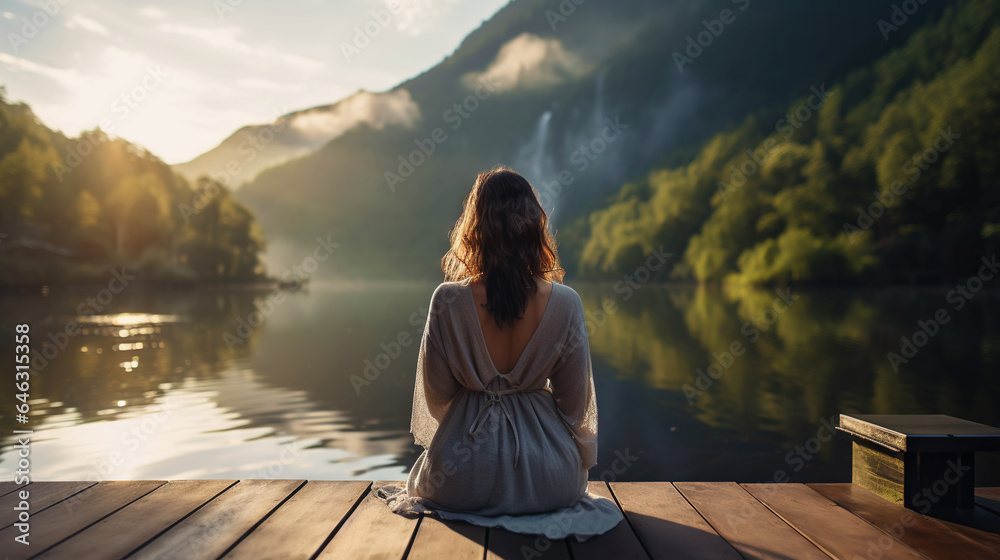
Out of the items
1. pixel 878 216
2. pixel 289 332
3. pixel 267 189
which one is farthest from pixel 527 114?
pixel 289 332

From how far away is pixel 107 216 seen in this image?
1882 inches

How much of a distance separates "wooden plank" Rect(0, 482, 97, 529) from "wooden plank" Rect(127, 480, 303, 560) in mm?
740

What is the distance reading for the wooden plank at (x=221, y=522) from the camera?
2408 millimetres

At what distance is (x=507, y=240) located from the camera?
2.71 m

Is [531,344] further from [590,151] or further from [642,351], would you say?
[590,151]

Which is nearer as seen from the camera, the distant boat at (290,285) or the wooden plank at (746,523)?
the wooden plank at (746,523)

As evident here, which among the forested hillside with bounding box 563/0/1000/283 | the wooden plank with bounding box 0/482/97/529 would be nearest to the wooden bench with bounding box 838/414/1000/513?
the wooden plank with bounding box 0/482/97/529

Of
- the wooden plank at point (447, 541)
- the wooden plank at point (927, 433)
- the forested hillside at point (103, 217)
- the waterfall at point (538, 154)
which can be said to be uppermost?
the waterfall at point (538, 154)

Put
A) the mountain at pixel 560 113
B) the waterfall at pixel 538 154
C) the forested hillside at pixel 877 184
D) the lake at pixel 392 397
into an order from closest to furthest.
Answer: the lake at pixel 392 397
the forested hillside at pixel 877 184
the mountain at pixel 560 113
the waterfall at pixel 538 154

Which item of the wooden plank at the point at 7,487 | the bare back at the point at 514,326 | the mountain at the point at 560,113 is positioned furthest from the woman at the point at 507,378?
the mountain at the point at 560,113

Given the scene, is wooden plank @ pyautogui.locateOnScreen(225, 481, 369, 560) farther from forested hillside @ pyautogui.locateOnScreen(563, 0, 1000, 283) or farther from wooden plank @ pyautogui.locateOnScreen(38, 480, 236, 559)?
Answer: forested hillside @ pyautogui.locateOnScreen(563, 0, 1000, 283)

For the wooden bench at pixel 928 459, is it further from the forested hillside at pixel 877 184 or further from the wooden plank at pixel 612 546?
the forested hillside at pixel 877 184

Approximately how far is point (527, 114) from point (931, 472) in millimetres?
166793

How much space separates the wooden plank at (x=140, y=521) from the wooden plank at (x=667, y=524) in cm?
203
